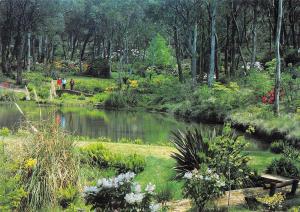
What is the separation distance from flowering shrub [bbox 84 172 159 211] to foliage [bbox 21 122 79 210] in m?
2.69

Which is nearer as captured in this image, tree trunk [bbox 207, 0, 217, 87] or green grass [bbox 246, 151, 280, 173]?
green grass [bbox 246, 151, 280, 173]

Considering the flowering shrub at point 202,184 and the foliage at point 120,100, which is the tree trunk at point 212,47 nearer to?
the foliage at point 120,100

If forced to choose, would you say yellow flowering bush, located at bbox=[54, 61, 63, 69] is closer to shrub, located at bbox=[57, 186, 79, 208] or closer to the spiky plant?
the spiky plant

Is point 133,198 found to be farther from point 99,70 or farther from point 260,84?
point 99,70

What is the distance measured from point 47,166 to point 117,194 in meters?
3.08

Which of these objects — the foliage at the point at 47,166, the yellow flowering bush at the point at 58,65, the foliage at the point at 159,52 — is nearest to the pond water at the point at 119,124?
the foliage at the point at 47,166

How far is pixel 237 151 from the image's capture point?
37.4 ft

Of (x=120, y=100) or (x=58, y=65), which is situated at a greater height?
(x=58, y=65)

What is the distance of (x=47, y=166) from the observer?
921cm

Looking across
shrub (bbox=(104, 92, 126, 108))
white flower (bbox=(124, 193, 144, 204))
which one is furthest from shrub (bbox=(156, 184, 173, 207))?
shrub (bbox=(104, 92, 126, 108))

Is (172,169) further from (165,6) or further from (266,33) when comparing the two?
(266,33)

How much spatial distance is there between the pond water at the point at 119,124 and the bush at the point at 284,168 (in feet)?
21.4

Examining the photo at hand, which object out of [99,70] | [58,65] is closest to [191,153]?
[99,70]

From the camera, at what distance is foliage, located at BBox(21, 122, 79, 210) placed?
9086mm
